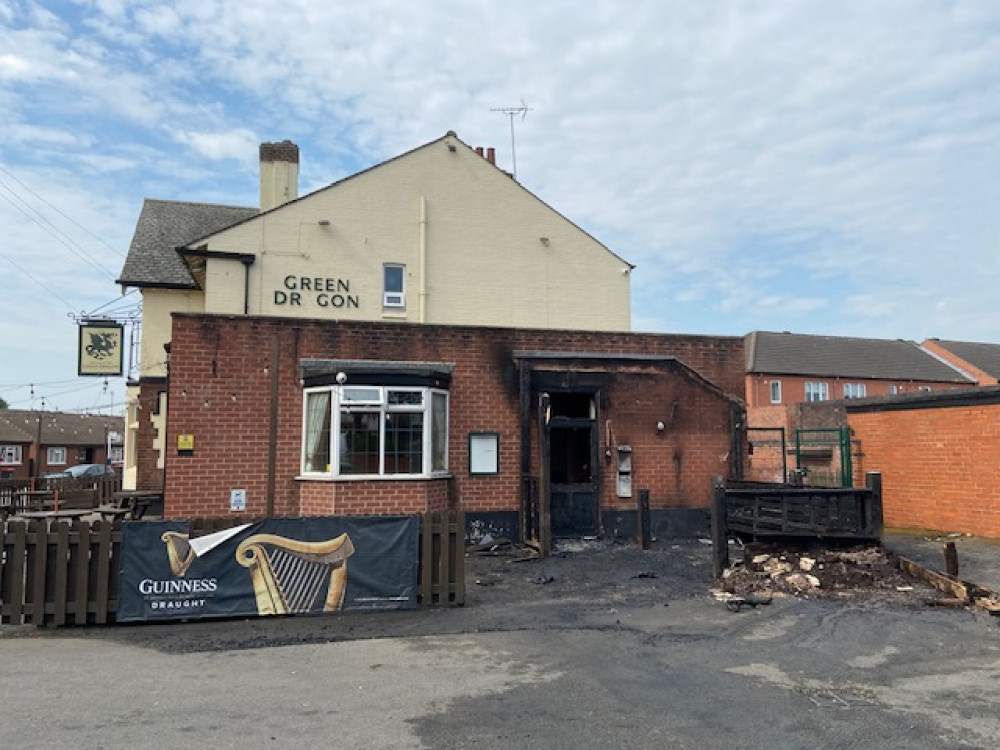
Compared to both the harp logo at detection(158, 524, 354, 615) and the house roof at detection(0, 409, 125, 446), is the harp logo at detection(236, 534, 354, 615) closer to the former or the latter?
the harp logo at detection(158, 524, 354, 615)

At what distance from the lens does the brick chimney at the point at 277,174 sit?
2531 cm

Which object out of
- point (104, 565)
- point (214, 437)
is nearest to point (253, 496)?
point (214, 437)

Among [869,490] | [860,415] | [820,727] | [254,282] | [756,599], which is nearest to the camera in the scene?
[820,727]

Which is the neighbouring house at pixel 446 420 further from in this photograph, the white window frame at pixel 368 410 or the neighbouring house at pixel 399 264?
the neighbouring house at pixel 399 264

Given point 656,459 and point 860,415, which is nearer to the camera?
point 656,459

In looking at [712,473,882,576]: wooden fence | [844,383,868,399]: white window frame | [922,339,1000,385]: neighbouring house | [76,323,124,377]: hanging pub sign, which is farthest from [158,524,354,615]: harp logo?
[922,339,1000,385]: neighbouring house

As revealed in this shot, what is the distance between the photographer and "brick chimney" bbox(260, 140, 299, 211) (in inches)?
997

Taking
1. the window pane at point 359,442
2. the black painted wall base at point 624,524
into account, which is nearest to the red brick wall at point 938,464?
the black painted wall base at point 624,524

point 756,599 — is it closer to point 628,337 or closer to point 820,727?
point 820,727

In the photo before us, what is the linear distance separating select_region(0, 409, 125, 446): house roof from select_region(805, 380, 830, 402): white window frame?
60.6 metres

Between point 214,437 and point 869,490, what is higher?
point 214,437

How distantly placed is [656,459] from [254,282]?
1230 cm

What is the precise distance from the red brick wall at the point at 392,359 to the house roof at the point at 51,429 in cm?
5864

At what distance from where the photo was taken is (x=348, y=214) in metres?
21.3
